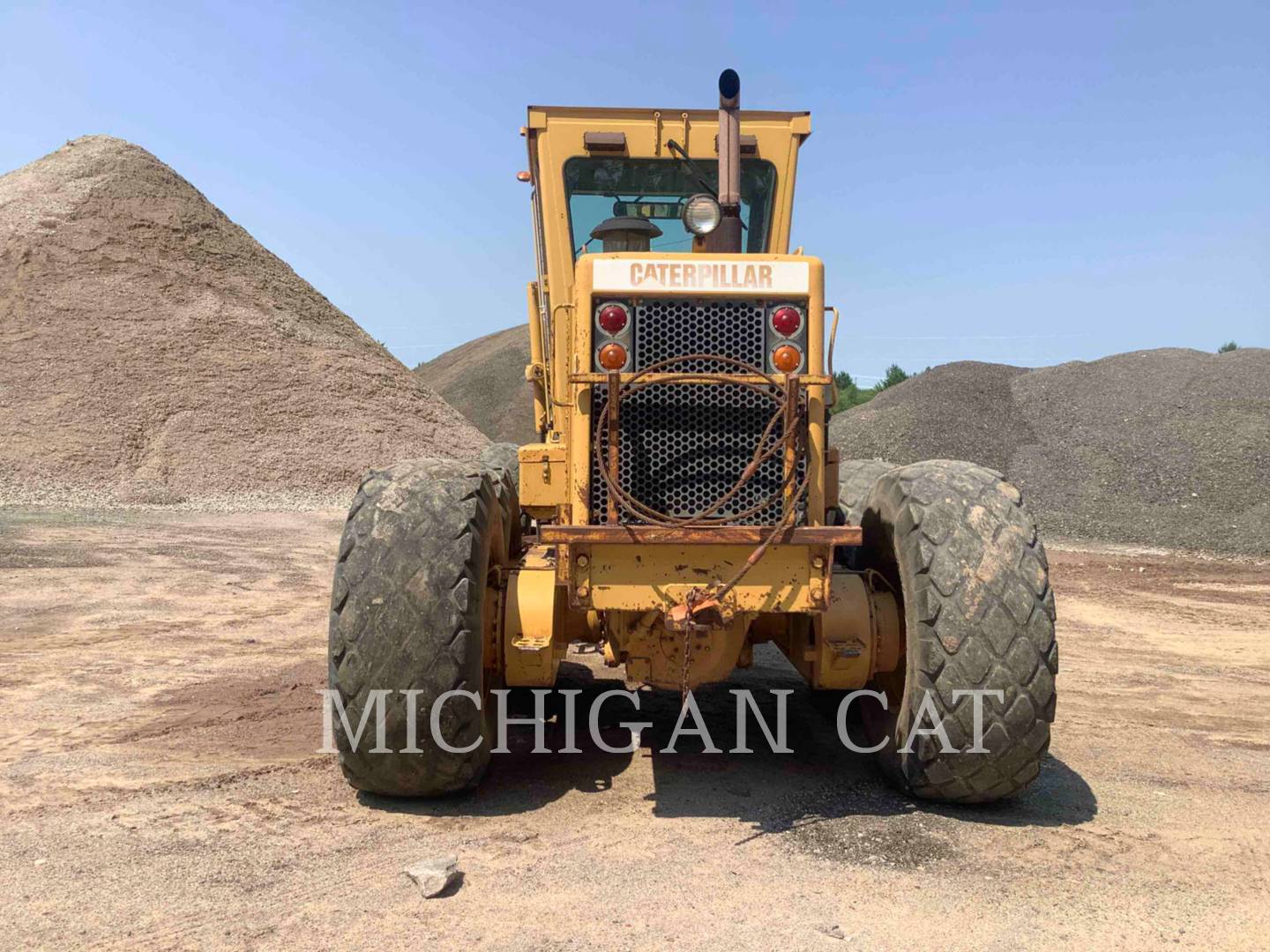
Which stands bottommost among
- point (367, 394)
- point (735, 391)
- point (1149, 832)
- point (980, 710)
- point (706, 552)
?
point (1149, 832)

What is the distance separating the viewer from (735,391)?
4.04 meters

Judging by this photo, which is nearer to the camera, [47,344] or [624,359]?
[624,359]

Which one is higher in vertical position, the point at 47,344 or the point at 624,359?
the point at 47,344

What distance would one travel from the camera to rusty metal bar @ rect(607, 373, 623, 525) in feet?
12.9

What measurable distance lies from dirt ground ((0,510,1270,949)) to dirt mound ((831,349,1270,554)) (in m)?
11.2

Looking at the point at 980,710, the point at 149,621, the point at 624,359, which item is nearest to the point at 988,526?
the point at 980,710

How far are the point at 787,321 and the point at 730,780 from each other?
2.00 meters

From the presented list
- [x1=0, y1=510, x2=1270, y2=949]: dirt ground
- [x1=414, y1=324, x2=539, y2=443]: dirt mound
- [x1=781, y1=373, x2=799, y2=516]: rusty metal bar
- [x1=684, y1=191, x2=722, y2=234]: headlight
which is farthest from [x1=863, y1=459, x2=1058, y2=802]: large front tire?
[x1=414, y1=324, x2=539, y2=443]: dirt mound

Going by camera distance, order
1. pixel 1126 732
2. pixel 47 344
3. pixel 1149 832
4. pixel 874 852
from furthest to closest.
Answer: pixel 47 344 < pixel 1126 732 < pixel 1149 832 < pixel 874 852

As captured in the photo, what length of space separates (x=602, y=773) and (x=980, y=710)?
65.9 inches

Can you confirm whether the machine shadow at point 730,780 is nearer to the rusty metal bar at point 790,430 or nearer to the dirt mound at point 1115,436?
the rusty metal bar at point 790,430

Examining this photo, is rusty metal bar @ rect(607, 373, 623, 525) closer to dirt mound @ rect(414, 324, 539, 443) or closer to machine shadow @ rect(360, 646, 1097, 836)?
machine shadow @ rect(360, 646, 1097, 836)

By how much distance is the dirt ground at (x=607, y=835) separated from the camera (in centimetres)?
305

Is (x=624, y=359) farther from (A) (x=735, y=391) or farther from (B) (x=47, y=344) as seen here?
Result: (B) (x=47, y=344)
